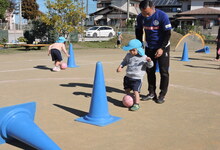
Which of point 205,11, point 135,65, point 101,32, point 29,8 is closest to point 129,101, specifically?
point 135,65

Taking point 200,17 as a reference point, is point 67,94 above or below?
below

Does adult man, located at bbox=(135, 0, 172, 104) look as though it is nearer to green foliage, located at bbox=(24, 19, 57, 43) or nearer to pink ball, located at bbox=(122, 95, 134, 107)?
pink ball, located at bbox=(122, 95, 134, 107)

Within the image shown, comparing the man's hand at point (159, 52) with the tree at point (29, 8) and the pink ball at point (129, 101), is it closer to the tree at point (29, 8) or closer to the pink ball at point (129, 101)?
the pink ball at point (129, 101)

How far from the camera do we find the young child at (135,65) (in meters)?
5.06

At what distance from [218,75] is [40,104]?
5933mm

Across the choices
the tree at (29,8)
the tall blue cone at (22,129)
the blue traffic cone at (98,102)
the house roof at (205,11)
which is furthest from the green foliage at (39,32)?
the tree at (29,8)

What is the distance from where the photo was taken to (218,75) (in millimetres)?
8961

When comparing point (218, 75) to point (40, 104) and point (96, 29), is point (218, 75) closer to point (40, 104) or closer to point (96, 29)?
point (40, 104)

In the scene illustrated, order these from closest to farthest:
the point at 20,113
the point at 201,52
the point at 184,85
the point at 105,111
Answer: the point at 20,113
the point at 105,111
the point at 184,85
the point at 201,52

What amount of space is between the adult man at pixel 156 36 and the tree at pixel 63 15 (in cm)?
1669

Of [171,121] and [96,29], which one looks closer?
[171,121]

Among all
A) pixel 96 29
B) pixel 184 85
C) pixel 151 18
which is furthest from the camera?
pixel 96 29

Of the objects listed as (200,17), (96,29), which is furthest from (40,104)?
(200,17)

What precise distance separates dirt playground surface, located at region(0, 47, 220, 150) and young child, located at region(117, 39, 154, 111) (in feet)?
1.33
